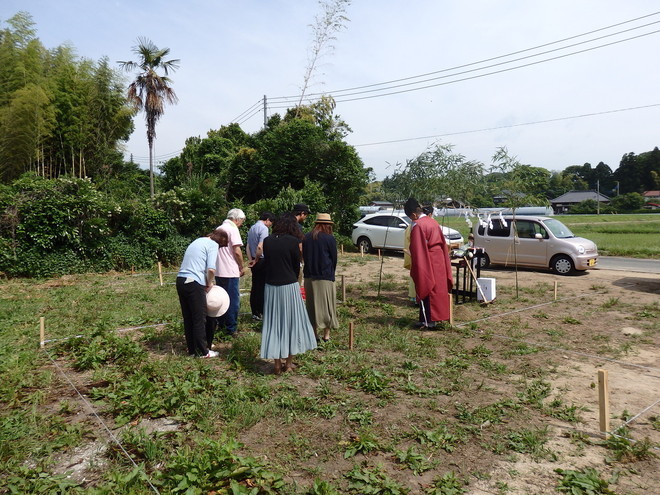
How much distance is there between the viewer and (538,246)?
1315cm

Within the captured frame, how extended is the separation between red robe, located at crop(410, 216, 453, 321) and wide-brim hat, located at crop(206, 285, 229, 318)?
2.94 m

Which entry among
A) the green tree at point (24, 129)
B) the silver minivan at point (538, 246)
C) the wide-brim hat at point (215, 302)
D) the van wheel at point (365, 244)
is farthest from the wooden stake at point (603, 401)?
the green tree at point (24, 129)

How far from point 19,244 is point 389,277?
30.4ft

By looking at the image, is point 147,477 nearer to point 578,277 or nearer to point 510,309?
point 510,309

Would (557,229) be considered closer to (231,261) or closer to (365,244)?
(365,244)

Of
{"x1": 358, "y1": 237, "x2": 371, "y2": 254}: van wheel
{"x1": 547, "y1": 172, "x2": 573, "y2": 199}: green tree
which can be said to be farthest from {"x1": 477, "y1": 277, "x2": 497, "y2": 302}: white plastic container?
{"x1": 547, "y1": 172, "x2": 573, "y2": 199}: green tree

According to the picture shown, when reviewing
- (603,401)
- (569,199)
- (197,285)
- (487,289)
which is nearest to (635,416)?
(603,401)

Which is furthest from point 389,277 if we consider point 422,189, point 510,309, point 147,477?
point 147,477

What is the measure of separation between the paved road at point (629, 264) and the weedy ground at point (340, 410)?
737 cm

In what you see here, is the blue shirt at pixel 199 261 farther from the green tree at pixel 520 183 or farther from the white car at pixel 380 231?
the white car at pixel 380 231

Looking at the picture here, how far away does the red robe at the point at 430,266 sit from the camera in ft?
23.6

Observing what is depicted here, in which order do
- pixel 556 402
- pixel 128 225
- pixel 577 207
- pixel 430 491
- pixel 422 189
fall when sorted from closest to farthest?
pixel 430 491 → pixel 556 402 → pixel 422 189 → pixel 128 225 → pixel 577 207

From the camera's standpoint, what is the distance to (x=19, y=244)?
11.8 m

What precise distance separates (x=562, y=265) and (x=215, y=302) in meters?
10.4
